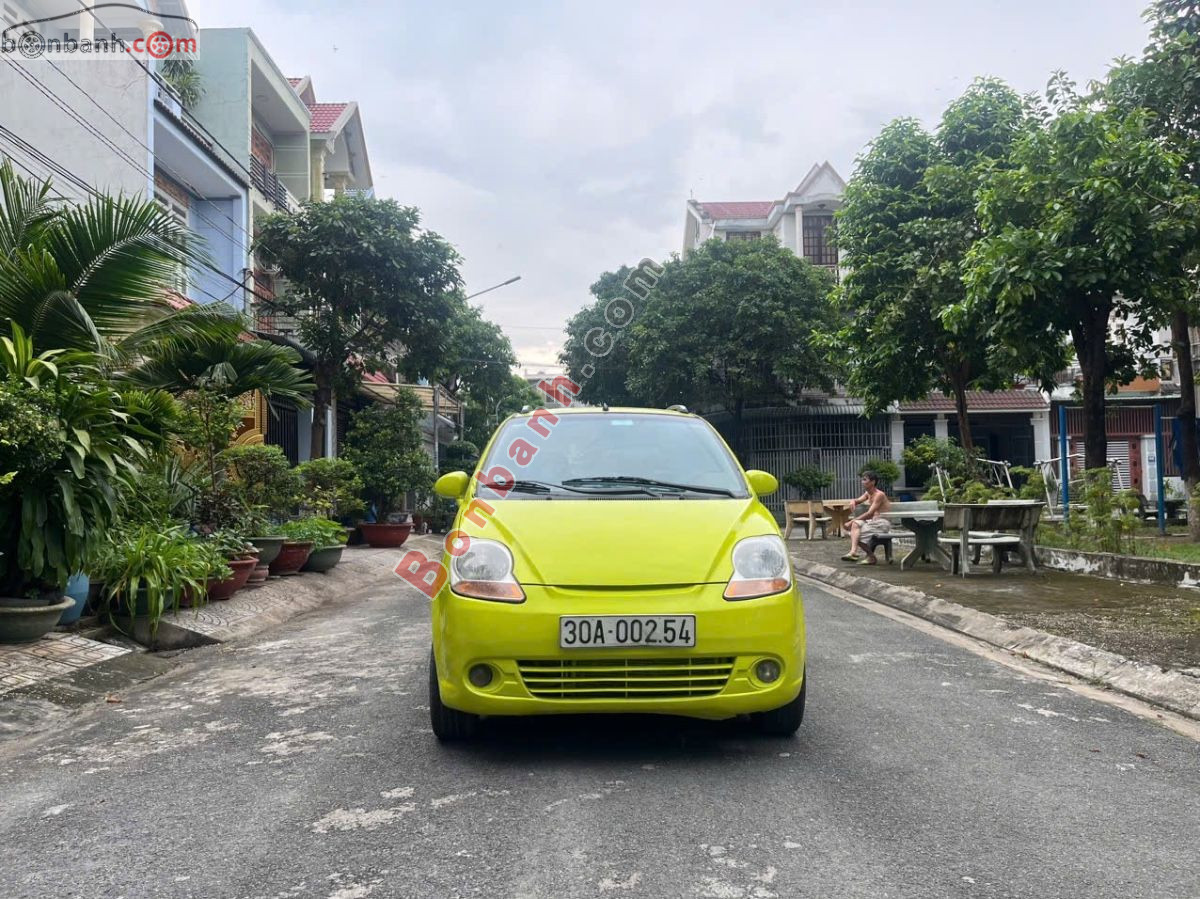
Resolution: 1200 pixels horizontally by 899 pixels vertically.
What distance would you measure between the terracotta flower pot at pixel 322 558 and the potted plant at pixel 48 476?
5322 mm

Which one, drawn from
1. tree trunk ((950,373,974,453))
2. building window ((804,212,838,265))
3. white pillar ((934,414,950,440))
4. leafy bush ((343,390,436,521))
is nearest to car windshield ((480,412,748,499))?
tree trunk ((950,373,974,453))

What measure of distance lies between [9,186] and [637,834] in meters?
6.66

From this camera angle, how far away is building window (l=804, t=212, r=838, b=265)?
34312 mm

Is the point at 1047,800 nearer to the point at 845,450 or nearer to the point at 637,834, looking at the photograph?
the point at 637,834

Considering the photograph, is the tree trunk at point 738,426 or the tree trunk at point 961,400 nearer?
the tree trunk at point 961,400

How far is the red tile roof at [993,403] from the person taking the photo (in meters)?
30.8

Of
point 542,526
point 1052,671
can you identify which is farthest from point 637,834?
point 1052,671

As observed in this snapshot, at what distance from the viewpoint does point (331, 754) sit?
13.0 feet

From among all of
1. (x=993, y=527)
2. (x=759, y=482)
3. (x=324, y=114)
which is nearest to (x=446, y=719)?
(x=759, y=482)

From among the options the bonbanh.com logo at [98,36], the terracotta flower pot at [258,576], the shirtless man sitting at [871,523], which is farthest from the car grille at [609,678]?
the bonbanh.com logo at [98,36]

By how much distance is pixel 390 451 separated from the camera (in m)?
19.9

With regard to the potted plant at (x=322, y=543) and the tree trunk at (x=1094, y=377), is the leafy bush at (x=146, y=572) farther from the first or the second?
the tree trunk at (x=1094, y=377)

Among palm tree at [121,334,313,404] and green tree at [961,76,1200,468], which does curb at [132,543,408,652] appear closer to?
palm tree at [121,334,313,404]

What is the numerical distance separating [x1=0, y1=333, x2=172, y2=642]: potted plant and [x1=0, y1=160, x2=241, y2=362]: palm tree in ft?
1.91
